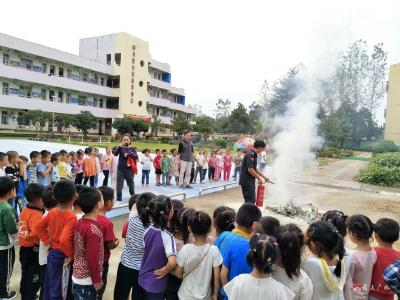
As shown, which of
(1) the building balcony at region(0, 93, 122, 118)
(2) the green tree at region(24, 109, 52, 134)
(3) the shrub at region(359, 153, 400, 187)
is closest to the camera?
(3) the shrub at region(359, 153, 400, 187)

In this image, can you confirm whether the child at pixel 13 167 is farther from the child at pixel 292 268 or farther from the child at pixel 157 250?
the child at pixel 292 268

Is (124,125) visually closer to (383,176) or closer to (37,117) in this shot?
(37,117)

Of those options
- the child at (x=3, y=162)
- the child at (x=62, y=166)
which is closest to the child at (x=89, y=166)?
the child at (x=62, y=166)

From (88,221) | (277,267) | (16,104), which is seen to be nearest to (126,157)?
(88,221)

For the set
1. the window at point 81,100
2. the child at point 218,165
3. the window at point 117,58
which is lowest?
the child at point 218,165

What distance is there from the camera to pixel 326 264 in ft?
7.77

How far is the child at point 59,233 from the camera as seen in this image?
283 centimetres

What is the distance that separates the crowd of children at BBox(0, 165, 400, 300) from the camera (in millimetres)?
2236

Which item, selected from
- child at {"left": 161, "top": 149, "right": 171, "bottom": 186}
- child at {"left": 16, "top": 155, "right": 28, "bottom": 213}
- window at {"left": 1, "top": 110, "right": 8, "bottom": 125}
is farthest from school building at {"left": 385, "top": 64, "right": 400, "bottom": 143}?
child at {"left": 16, "top": 155, "right": 28, "bottom": 213}

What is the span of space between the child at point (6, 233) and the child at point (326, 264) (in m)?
2.70

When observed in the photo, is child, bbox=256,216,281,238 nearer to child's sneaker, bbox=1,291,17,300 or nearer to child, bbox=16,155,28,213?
child's sneaker, bbox=1,291,17,300

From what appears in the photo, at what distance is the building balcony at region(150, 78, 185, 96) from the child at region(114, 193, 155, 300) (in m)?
47.0

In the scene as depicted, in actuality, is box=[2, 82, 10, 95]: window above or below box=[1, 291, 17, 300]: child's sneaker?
above

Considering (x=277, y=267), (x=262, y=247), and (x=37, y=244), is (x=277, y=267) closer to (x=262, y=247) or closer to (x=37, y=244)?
(x=262, y=247)
